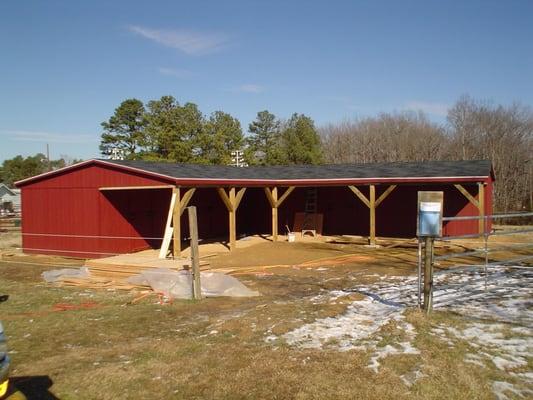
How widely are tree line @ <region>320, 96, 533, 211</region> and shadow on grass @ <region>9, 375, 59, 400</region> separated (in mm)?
39891

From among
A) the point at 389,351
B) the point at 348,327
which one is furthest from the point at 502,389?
the point at 348,327

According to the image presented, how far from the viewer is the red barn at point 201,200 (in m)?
16.8

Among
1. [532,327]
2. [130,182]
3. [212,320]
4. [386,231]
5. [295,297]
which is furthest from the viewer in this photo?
[386,231]

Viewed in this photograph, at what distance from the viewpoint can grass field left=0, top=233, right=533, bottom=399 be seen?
16.9 ft

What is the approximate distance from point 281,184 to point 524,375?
15.9m

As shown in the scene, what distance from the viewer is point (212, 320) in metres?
8.20

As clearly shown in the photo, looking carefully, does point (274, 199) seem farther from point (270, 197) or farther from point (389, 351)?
point (389, 351)

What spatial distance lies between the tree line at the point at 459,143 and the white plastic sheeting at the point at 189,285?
114 feet

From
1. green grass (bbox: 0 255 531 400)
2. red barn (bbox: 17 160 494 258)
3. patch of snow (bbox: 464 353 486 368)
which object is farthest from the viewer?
red barn (bbox: 17 160 494 258)

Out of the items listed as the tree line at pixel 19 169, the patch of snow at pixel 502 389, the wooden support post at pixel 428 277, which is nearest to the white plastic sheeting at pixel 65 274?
the wooden support post at pixel 428 277

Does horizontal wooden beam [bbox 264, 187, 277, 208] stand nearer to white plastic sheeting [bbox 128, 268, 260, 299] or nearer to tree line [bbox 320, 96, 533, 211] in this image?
white plastic sheeting [bbox 128, 268, 260, 299]

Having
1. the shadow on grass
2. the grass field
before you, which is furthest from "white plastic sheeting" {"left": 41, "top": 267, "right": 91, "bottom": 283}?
the shadow on grass

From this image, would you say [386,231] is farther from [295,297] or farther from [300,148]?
[300,148]

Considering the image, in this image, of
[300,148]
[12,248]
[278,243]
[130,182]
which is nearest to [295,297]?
[130,182]
